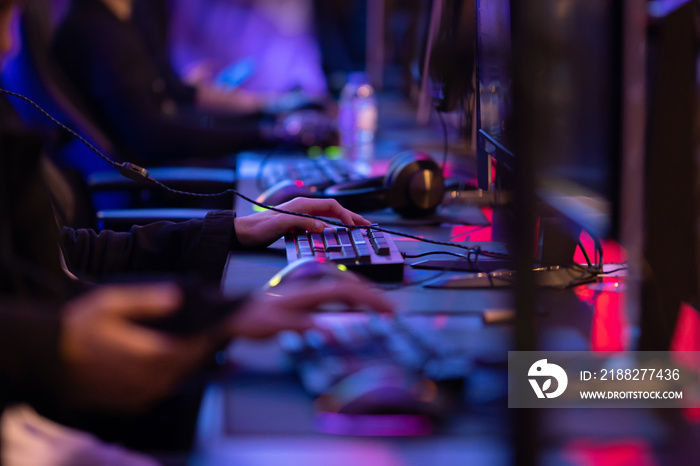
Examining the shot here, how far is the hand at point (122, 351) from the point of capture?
475mm

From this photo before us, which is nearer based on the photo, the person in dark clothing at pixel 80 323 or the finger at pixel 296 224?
the person in dark clothing at pixel 80 323

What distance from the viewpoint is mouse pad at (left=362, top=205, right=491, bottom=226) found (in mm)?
1271

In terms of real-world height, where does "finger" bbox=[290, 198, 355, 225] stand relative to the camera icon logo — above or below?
above

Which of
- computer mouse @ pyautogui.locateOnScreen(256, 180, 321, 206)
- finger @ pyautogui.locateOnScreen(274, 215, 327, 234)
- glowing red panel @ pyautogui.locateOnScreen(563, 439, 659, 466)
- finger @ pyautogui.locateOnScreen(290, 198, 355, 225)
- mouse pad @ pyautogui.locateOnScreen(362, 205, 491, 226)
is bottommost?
glowing red panel @ pyautogui.locateOnScreen(563, 439, 659, 466)

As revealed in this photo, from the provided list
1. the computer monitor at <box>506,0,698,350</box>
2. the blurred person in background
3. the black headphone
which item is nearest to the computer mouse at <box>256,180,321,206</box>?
the black headphone

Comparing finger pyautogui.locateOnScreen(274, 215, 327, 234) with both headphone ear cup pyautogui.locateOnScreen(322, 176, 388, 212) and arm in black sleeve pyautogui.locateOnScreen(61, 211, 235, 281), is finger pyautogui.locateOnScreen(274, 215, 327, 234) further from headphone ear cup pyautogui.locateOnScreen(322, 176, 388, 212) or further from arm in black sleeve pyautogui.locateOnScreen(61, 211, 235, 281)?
headphone ear cup pyautogui.locateOnScreen(322, 176, 388, 212)

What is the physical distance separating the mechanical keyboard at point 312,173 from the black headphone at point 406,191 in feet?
0.23

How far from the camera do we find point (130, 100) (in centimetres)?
238

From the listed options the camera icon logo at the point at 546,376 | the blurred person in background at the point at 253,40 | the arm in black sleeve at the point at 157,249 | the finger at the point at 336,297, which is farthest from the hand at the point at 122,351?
the blurred person in background at the point at 253,40

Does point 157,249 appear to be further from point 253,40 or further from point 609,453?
point 253,40

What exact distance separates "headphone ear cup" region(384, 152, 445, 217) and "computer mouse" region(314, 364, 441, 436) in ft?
2.58

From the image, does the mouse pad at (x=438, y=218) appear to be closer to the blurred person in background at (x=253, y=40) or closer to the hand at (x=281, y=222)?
the hand at (x=281, y=222)

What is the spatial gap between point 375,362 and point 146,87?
220cm

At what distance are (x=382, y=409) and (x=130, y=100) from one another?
2090 mm
